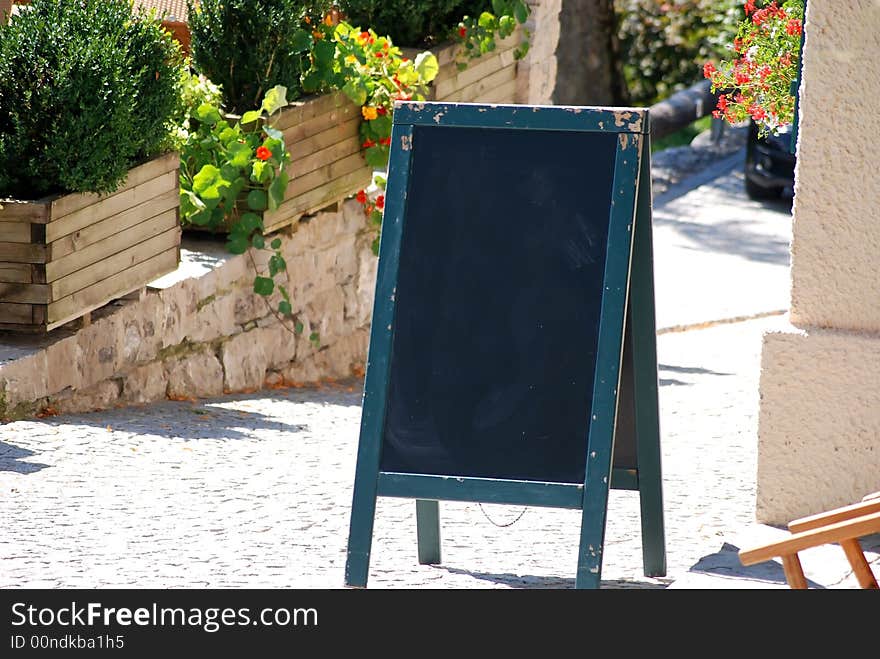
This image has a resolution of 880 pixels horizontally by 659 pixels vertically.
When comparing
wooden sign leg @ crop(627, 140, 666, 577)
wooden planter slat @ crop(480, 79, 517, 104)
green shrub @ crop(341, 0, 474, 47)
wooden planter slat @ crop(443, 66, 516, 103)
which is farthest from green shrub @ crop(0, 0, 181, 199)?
wooden planter slat @ crop(480, 79, 517, 104)

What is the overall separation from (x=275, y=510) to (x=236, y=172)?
9.38ft

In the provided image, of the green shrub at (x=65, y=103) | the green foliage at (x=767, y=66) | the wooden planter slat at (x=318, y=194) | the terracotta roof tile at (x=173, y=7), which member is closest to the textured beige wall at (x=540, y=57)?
the wooden planter slat at (x=318, y=194)

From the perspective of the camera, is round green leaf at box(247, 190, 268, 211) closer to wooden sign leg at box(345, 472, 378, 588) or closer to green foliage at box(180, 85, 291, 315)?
green foliage at box(180, 85, 291, 315)

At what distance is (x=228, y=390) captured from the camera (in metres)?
7.00

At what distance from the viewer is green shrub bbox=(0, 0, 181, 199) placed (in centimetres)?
551

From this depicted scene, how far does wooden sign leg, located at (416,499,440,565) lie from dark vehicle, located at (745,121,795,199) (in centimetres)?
1037

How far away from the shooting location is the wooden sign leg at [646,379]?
11.4 feet

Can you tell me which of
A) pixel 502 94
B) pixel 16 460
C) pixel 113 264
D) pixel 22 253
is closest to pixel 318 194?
pixel 113 264

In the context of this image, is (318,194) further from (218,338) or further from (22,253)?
(22,253)

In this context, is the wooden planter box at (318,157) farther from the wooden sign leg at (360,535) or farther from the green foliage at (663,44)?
the green foliage at (663,44)

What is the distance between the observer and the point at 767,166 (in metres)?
13.9

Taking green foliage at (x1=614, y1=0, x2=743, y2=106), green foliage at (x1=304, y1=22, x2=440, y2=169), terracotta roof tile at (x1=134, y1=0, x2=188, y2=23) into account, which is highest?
green foliage at (x1=614, y1=0, x2=743, y2=106)

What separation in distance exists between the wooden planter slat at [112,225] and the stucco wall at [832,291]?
2932 mm
